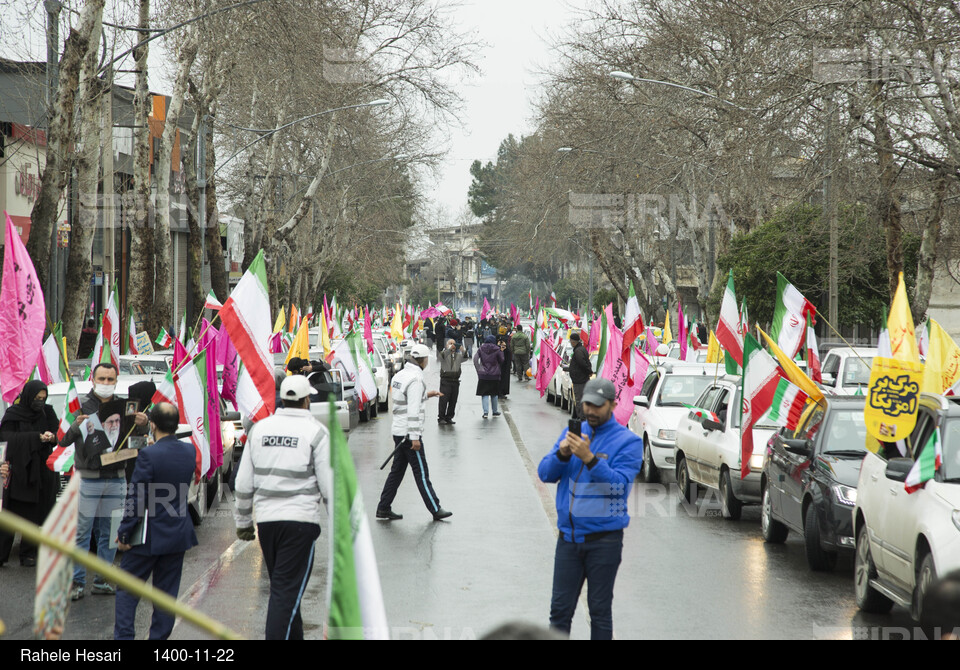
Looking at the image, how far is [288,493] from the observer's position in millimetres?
6723

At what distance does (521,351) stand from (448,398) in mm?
13920

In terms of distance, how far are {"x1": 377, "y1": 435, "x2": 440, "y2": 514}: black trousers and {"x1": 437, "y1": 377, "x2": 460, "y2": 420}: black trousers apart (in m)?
11.0

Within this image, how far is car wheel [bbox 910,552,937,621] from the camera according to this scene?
271 inches

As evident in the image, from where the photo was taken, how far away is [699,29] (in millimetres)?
26453

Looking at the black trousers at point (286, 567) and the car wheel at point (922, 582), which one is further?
the car wheel at point (922, 582)

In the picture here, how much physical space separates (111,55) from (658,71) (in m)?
15.7

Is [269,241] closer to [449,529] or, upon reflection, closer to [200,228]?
[200,228]

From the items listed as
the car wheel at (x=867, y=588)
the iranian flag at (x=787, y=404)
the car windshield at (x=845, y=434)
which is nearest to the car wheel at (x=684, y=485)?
the iranian flag at (x=787, y=404)

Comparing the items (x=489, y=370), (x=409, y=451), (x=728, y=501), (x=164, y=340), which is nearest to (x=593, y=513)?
(x=409, y=451)

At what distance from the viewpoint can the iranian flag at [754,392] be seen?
1191cm

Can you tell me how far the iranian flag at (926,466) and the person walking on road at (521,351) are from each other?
2835 cm

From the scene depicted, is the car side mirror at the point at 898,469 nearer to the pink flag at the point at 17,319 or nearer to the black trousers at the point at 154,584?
the black trousers at the point at 154,584
